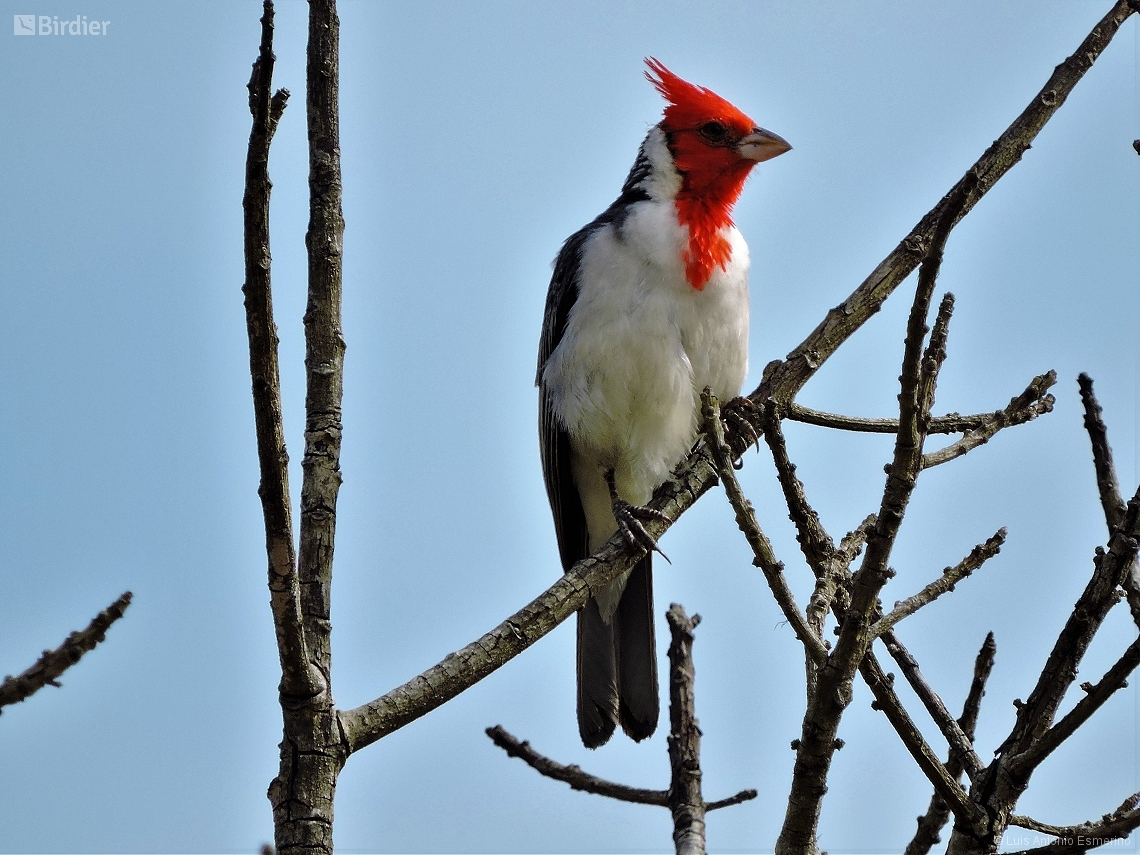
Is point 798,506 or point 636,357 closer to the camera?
point 798,506

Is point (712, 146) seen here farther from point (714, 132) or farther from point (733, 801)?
point (733, 801)

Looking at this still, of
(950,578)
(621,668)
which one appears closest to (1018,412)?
(950,578)

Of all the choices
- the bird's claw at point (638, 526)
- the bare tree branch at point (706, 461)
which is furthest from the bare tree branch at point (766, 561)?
the bird's claw at point (638, 526)

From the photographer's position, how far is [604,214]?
19.3 feet

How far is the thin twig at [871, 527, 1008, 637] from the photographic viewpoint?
3098 mm

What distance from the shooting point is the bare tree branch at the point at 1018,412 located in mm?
4014

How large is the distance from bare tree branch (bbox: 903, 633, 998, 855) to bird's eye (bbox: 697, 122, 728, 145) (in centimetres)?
315

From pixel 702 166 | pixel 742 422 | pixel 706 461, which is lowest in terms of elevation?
pixel 706 461

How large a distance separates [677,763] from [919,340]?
2.70m

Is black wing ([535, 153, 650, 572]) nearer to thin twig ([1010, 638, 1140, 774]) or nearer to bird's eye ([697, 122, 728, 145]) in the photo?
bird's eye ([697, 122, 728, 145])

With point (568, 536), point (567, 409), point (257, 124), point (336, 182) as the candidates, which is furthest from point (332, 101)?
point (568, 536)

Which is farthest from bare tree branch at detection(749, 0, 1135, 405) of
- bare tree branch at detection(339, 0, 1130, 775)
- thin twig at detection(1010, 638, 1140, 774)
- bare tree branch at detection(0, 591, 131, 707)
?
bare tree branch at detection(0, 591, 131, 707)

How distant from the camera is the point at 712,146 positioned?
5.93 meters

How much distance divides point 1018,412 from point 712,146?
8.04 feet
